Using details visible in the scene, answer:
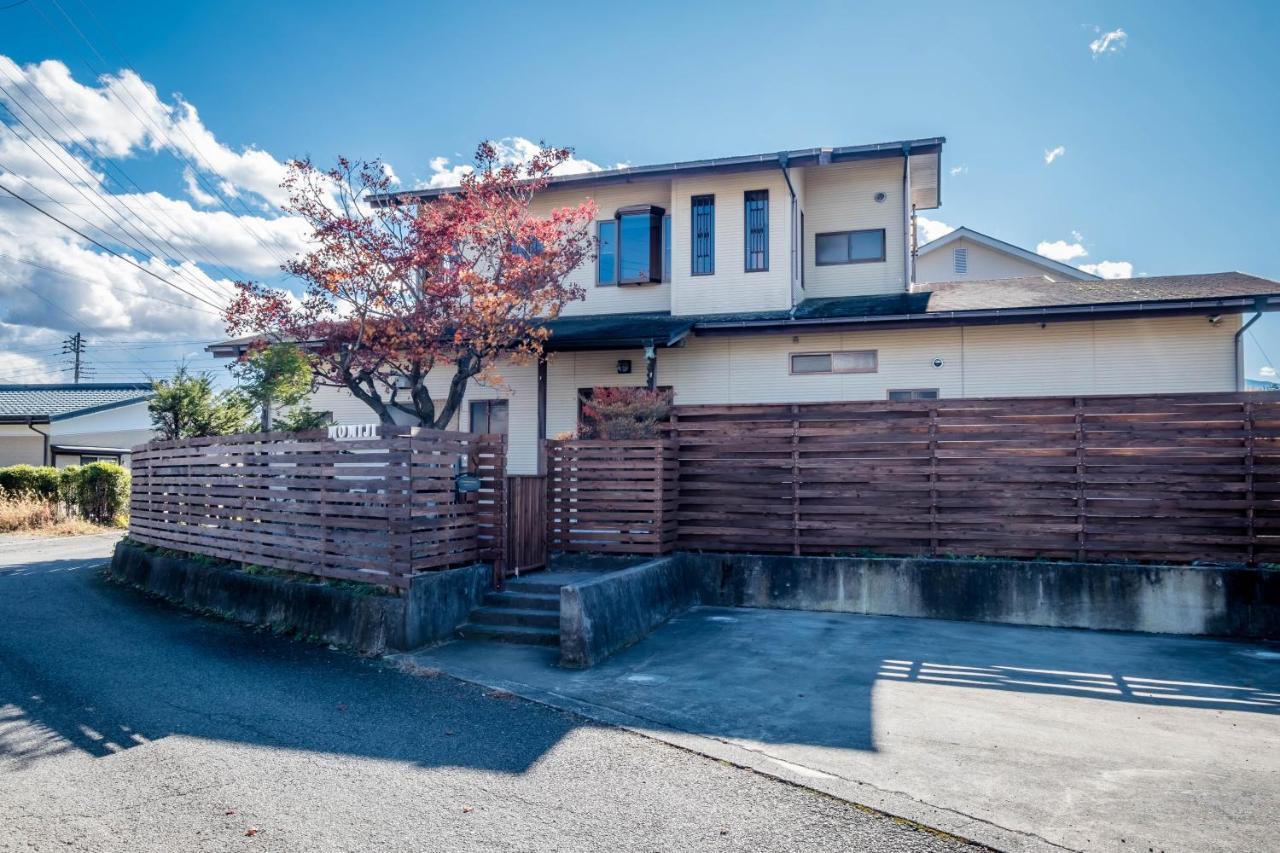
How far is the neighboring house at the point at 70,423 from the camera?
94.3 feet

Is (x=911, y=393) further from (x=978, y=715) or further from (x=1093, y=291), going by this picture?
(x=978, y=715)

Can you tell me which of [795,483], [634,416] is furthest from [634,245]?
[795,483]

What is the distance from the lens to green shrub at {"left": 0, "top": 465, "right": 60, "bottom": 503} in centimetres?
2036

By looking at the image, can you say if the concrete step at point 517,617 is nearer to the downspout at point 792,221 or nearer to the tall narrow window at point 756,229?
the downspout at point 792,221

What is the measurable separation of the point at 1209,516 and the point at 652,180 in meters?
11.3

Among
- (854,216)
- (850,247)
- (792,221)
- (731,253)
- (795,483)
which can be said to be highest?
(854,216)

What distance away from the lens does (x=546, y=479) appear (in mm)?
10484

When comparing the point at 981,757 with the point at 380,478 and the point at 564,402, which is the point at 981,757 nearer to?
the point at 380,478

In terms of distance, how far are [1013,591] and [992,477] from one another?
129cm

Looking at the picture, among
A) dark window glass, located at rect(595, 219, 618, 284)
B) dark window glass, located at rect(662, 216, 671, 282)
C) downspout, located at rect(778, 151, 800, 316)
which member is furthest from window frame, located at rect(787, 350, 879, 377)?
dark window glass, located at rect(595, 219, 618, 284)

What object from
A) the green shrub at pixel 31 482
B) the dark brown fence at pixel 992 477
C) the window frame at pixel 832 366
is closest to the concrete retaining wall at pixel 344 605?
the dark brown fence at pixel 992 477

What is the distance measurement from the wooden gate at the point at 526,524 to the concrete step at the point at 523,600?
469 mm

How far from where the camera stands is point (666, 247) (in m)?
16.9

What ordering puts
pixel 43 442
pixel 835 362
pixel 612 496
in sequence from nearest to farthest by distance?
pixel 612 496 → pixel 835 362 → pixel 43 442
